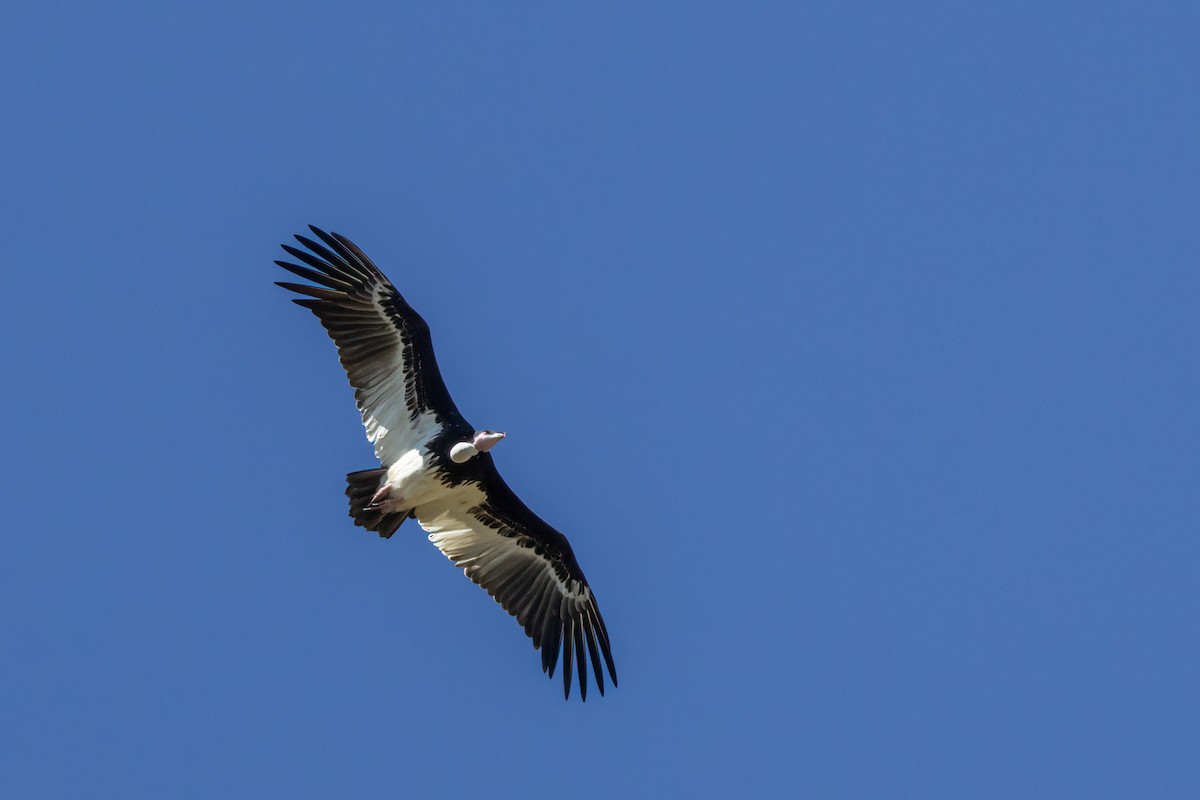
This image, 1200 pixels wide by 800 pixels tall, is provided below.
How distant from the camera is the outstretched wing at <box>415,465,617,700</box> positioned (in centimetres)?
2550

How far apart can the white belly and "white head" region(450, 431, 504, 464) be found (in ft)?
1.30

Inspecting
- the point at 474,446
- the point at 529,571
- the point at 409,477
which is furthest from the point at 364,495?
the point at 529,571

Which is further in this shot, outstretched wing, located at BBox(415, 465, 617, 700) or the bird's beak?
outstretched wing, located at BBox(415, 465, 617, 700)

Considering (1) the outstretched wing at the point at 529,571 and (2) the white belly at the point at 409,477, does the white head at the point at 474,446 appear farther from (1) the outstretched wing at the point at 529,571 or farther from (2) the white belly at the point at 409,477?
(1) the outstretched wing at the point at 529,571

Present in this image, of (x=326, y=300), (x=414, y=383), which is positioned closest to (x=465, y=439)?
(x=414, y=383)

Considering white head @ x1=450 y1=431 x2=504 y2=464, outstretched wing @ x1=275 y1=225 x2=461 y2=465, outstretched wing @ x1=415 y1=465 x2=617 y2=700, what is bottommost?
outstretched wing @ x1=415 y1=465 x2=617 y2=700

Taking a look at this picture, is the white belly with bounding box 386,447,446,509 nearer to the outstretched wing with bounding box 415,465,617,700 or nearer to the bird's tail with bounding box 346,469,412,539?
the bird's tail with bounding box 346,469,412,539

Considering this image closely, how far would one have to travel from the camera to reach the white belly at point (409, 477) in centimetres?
2395

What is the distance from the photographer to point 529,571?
1024 inches

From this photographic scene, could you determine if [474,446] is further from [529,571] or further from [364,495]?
[529,571]

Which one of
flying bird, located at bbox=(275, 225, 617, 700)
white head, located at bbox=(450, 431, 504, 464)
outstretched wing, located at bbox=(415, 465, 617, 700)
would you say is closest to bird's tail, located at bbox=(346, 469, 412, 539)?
flying bird, located at bbox=(275, 225, 617, 700)

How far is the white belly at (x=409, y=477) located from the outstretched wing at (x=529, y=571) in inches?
44.8

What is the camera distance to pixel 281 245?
79.0 feet

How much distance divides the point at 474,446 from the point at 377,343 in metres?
1.94
